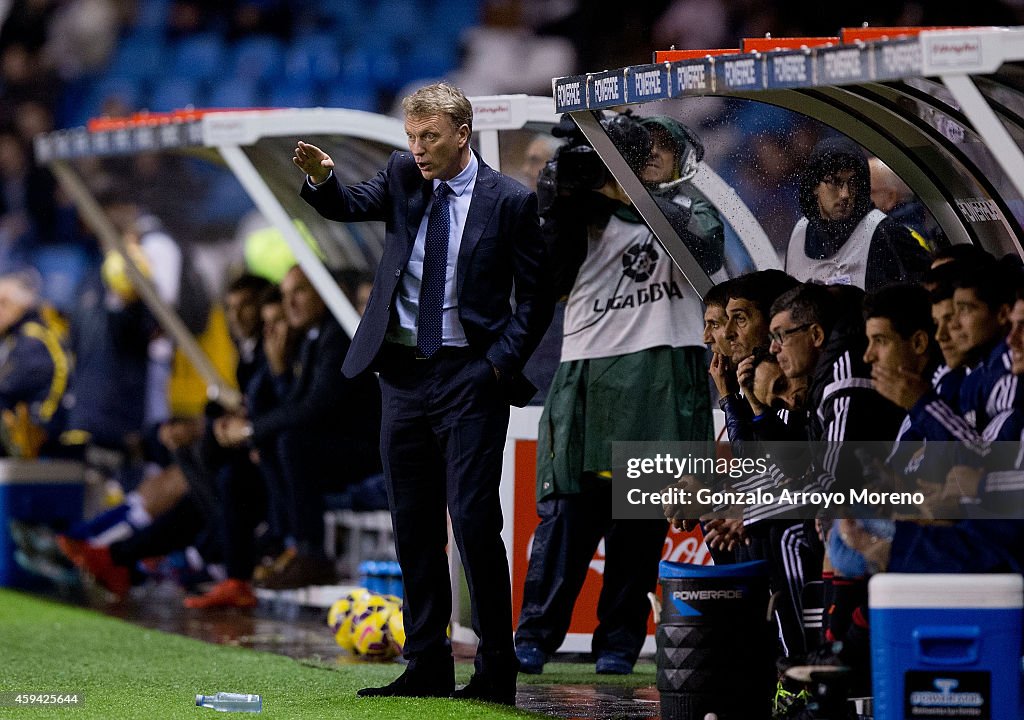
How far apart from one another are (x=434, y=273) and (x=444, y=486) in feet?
2.46

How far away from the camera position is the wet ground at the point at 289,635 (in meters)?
6.12

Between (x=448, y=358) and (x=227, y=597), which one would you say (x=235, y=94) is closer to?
(x=227, y=597)

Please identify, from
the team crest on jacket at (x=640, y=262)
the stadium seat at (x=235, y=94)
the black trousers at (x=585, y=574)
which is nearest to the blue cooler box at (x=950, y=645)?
the black trousers at (x=585, y=574)

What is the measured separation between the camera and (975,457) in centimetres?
493

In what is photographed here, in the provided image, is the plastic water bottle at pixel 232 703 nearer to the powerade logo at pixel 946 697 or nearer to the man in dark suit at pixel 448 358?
the man in dark suit at pixel 448 358

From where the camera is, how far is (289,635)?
862 cm

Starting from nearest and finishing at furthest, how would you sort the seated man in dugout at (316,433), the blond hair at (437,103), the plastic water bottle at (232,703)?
the plastic water bottle at (232,703) → the blond hair at (437,103) → the seated man in dugout at (316,433)

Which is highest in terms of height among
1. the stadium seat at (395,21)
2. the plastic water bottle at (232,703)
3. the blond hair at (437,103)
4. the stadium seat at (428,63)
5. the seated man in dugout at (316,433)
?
the stadium seat at (395,21)

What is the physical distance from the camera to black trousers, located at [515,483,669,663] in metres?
7.18

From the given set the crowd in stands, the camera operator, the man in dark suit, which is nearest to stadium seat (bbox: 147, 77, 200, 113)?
the crowd in stands

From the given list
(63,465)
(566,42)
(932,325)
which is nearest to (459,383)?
(932,325)

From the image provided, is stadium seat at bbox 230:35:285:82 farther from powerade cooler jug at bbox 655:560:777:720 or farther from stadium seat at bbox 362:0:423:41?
powerade cooler jug at bbox 655:560:777:720

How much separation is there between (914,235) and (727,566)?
143 cm

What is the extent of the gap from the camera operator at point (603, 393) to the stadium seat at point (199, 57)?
404 inches
